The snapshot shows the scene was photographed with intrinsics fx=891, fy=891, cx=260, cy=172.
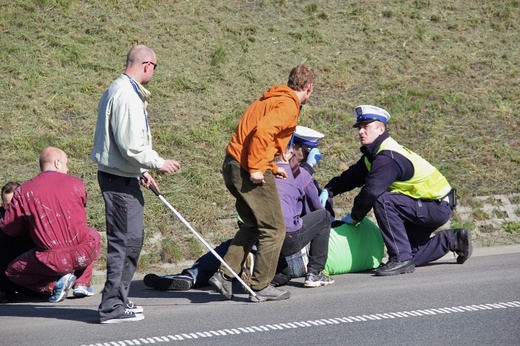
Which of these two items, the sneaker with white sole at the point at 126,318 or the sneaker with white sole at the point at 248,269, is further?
the sneaker with white sole at the point at 248,269

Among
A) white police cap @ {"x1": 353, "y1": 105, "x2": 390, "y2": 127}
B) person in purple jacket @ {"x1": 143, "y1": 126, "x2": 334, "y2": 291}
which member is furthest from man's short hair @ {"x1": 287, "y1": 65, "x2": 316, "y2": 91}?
white police cap @ {"x1": 353, "y1": 105, "x2": 390, "y2": 127}

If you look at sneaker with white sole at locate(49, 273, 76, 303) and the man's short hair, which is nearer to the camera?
the man's short hair

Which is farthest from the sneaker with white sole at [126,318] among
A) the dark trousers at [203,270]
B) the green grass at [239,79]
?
the green grass at [239,79]

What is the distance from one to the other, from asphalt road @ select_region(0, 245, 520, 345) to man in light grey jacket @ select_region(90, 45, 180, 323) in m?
0.31

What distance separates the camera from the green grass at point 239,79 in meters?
10.8

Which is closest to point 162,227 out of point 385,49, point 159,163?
point 159,163

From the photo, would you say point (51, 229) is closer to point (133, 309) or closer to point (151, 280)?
point (151, 280)

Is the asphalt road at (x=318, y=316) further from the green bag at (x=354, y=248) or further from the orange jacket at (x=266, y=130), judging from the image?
the orange jacket at (x=266, y=130)

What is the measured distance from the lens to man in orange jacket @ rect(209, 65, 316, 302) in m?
6.66

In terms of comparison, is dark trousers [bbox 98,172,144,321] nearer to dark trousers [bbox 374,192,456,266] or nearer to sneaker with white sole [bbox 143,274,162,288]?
sneaker with white sole [bbox 143,274,162,288]

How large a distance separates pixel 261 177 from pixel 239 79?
650 cm

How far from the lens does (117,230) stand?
6.26 metres

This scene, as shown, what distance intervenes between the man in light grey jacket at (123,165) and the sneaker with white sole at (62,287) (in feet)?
4.32

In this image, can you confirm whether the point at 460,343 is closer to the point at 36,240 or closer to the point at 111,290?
the point at 111,290
